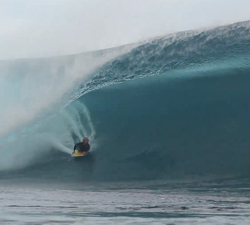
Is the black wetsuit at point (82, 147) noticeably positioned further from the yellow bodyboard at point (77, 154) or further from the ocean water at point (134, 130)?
the ocean water at point (134, 130)

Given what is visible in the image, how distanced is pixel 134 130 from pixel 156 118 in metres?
0.85

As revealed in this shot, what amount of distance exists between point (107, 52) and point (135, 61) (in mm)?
2117

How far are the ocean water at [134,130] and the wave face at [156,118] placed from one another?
4cm

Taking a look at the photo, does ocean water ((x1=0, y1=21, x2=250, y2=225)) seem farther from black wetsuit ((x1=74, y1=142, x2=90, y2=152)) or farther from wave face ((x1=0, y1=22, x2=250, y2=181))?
black wetsuit ((x1=74, y1=142, x2=90, y2=152))

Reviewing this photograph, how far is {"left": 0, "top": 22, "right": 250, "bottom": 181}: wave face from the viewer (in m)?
18.4

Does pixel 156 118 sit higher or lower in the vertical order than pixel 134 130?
higher

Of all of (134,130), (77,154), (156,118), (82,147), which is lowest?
(77,154)

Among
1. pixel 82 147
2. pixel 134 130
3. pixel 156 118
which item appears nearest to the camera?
pixel 82 147

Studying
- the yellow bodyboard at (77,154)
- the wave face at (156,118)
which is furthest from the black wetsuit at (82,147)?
the wave face at (156,118)

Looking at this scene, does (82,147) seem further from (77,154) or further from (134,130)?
(134,130)

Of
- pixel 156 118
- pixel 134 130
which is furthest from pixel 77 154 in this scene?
pixel 156 118

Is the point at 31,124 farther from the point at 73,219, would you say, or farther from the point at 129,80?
the point at 73,219

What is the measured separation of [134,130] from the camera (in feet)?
66.5

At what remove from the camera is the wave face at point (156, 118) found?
18375 mm
